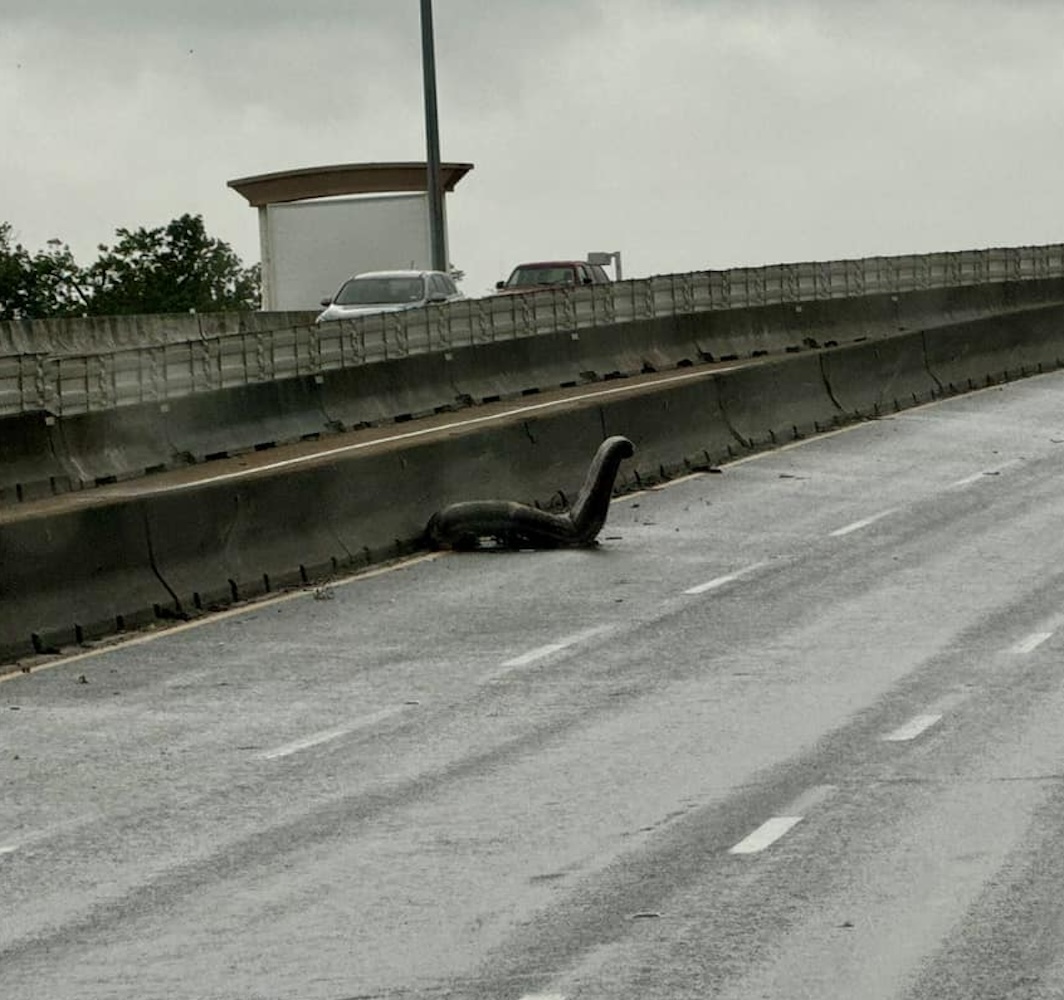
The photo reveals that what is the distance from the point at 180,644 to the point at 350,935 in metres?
8.62

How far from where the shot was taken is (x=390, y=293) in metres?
45.5

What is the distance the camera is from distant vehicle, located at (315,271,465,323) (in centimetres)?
4484

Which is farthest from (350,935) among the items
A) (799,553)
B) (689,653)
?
(799,553)

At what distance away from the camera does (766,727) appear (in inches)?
535

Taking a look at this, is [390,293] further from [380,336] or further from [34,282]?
[34,282]

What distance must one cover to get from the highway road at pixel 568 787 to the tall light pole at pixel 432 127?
22.8 meters

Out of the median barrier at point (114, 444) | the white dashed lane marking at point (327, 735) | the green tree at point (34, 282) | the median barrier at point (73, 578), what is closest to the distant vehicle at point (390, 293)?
the median barrier at point (114, 444)

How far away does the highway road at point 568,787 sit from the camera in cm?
880

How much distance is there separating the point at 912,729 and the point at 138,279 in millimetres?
146879

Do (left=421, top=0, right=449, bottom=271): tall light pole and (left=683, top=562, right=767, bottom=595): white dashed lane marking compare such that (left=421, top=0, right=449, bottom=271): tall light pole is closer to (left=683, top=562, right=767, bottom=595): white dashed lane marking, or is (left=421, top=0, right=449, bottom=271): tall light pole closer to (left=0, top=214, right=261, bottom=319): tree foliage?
(left=683, top=562, right=767, bottom=595): white dashed lane marking

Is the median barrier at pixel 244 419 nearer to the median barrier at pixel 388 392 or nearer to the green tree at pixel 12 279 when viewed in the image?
the median barrier at pixel 388 392

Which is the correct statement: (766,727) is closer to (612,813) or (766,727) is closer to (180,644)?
(612,813)

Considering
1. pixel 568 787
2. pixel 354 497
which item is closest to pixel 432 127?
pixel 354 497

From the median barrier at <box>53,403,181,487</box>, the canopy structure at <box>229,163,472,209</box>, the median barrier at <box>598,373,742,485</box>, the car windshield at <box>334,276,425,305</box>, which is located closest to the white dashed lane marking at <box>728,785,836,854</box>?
the median barrier at <box>598,373,742,485</box>
